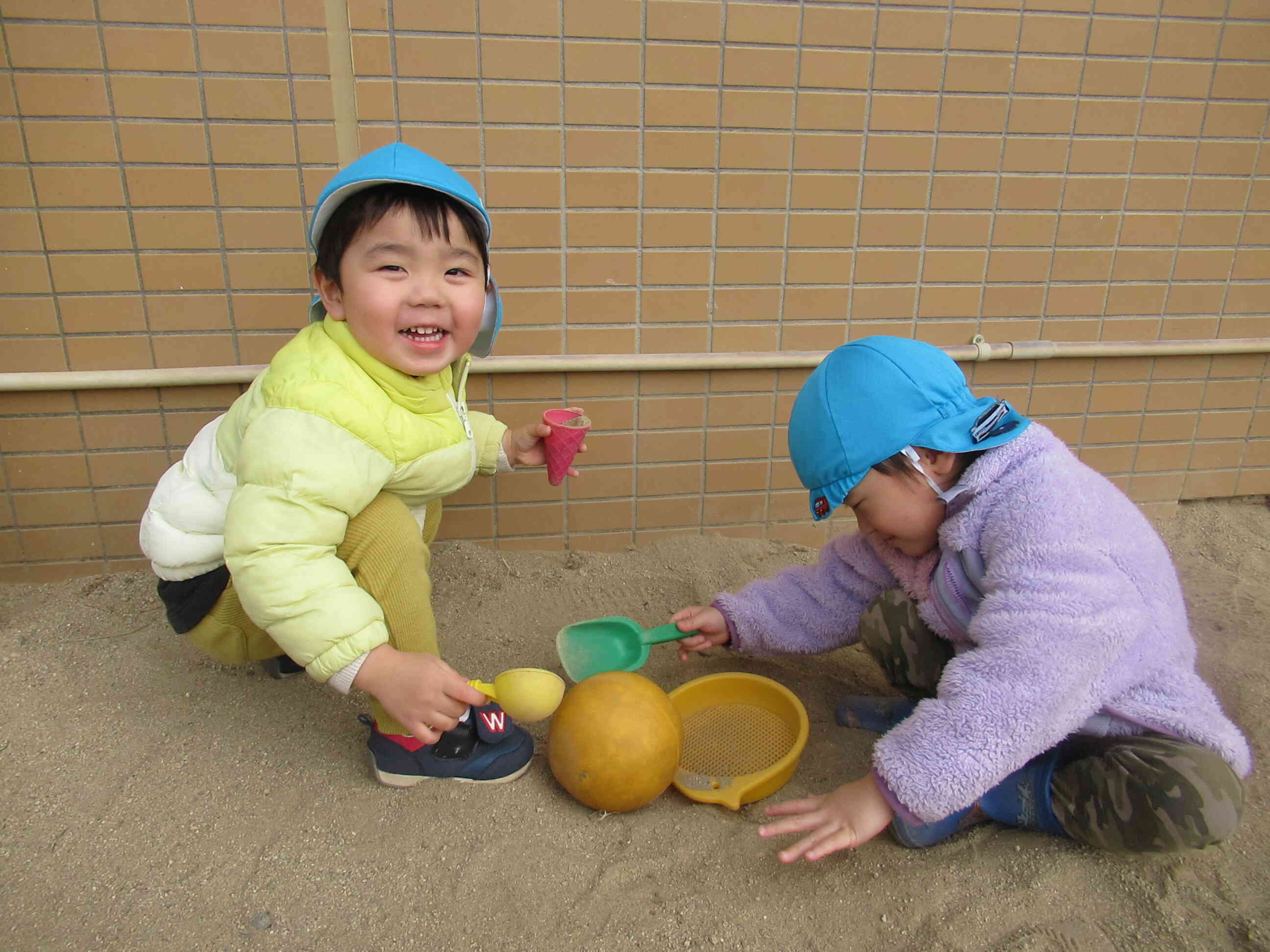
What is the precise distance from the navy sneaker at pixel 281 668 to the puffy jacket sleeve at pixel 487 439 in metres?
0.66

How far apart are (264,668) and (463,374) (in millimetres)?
884

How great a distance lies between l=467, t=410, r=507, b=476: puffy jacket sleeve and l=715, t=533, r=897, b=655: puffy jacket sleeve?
690mm

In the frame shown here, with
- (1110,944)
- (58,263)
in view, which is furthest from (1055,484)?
(58,263)

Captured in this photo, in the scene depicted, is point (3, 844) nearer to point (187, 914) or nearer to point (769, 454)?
point (187, 914)

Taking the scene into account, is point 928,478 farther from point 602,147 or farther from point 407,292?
point 602,147

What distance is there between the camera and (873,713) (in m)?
2.00

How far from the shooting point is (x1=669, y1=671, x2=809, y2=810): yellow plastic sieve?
5.72ft

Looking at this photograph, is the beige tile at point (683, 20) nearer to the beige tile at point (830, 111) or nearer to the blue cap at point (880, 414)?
the beige tile at point (830, 111)

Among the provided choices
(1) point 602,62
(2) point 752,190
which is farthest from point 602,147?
(2) point 752,190

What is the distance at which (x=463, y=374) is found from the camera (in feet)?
→ 6.81

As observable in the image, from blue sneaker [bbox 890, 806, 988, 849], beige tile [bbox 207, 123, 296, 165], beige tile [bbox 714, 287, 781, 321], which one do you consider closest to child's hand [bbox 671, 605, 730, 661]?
blue sneaker [bbox 890, 806, 988, 849]

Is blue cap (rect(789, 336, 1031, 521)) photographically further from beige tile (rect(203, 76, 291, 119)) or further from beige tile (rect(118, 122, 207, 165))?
beige tile (rect(118, 122, 207, 165))

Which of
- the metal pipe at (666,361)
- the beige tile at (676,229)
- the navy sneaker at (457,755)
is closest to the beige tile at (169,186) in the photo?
the metal pipe at (666,361)

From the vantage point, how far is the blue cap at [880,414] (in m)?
1.53
